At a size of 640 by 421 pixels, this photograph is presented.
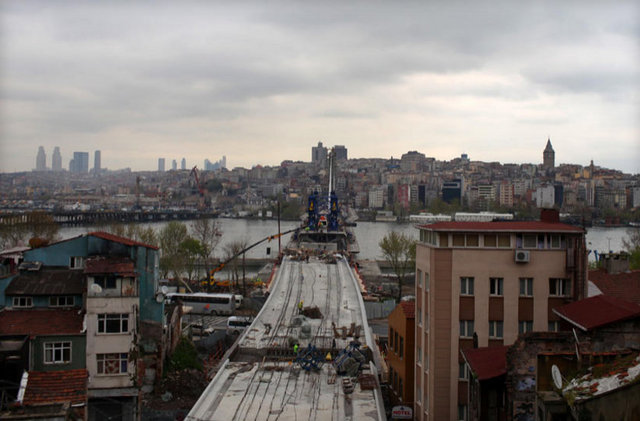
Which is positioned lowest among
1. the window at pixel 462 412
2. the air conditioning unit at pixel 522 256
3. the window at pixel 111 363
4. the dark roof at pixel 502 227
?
the window at pixel 462 412

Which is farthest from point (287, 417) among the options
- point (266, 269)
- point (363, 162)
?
point (363, 162)

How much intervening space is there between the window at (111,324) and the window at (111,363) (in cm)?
26

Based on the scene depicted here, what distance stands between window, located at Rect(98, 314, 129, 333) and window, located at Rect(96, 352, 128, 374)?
26 centimetres

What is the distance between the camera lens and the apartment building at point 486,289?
A: 7164mm

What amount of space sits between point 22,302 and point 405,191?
3474 inches

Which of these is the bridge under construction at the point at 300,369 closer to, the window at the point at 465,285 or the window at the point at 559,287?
the window at the point at 465,285

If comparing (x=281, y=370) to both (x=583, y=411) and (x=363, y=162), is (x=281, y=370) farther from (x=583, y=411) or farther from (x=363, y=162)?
(x=363, y=162)

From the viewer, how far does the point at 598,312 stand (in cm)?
518

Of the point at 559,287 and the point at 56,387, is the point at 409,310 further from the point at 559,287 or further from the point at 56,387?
the point at 56,387

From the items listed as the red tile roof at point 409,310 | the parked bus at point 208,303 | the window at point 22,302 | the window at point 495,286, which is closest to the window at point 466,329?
the window at point 495,286

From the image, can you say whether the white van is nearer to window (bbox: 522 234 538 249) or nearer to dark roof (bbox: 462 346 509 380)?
window (bbox: 522 234 538 249)

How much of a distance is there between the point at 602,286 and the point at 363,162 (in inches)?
5780

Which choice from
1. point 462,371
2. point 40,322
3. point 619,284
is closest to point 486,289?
point 462,371

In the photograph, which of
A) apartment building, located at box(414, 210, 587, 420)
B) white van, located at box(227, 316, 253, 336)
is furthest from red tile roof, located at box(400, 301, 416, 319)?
white van, located at box(227, 316, 253, 336)
